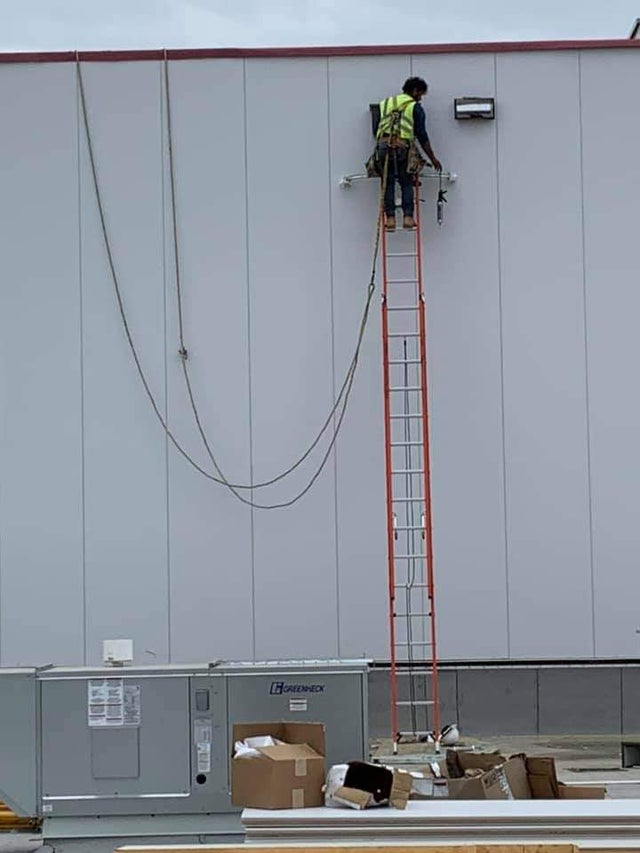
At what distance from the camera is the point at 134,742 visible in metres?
10.3

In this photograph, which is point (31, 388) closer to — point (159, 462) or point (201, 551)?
point (159, 462)

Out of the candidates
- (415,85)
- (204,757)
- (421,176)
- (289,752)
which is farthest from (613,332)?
(289,752)

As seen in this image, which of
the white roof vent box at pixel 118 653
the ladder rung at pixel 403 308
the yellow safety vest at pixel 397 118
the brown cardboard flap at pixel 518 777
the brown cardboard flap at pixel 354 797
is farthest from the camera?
the ladder rung at pixel 403 308

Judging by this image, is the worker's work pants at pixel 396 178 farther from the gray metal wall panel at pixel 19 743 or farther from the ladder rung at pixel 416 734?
the gray metal wall panel at pixel 19 743

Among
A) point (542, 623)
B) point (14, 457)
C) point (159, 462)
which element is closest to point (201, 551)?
→ point (159, 462)

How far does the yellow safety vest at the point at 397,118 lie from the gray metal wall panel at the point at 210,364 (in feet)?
4.85

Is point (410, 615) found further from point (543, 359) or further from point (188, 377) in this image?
point (188, 377)

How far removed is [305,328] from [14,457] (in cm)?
317

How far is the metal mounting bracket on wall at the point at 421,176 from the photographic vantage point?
46.5 ft

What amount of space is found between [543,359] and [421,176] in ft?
7.23

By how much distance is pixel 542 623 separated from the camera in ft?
45.9

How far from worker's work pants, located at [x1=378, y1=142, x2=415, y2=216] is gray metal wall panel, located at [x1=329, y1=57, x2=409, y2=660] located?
24 centimetres

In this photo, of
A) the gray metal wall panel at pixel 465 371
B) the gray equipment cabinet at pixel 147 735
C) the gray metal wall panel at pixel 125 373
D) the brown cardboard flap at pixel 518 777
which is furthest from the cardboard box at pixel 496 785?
the gray metal wall panel at pixel 125 373

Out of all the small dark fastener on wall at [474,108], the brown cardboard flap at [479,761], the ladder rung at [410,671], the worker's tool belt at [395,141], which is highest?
the small dark fastener on wall at [474,108]
